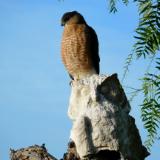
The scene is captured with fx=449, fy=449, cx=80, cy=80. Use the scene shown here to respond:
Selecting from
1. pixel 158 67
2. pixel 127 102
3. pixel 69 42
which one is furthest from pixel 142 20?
pixel 69 42

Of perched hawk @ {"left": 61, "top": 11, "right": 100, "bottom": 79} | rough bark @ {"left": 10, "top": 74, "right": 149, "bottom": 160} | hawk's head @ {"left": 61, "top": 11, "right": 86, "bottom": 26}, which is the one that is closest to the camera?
rough bark @ {"left": 10, "top": 74, "right": 149, "bottom": 160}

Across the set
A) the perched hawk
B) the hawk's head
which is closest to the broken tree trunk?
the perched hawk

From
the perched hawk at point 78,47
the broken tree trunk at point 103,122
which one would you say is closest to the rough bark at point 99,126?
the broken tree trunk at point 103,122

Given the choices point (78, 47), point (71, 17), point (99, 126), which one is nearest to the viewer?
point (99, 126)

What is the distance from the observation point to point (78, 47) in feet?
8.74

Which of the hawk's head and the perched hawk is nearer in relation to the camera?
the perched hawk

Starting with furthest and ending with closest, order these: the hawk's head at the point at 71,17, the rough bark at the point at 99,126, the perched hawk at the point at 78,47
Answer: the hawk's head at the point at 71,17
the perched hawk at the point at 78,47
the rough bark at the point at 99,126

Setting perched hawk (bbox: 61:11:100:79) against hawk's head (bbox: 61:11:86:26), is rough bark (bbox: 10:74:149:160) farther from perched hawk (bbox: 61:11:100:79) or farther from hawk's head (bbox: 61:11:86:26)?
hawk's head (bbox: 61:11:86:26)

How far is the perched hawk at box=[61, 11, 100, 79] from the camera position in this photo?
2.45m

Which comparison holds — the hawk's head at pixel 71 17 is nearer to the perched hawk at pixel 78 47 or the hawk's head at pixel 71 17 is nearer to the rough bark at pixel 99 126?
the perched hawk at pixel 78 47

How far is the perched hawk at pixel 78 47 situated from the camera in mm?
2445

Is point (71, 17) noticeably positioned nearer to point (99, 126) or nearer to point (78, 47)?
point (78, 47)

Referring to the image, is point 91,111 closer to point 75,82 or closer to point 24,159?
point 75,82

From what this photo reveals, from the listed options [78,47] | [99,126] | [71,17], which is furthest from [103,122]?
[71,17]
